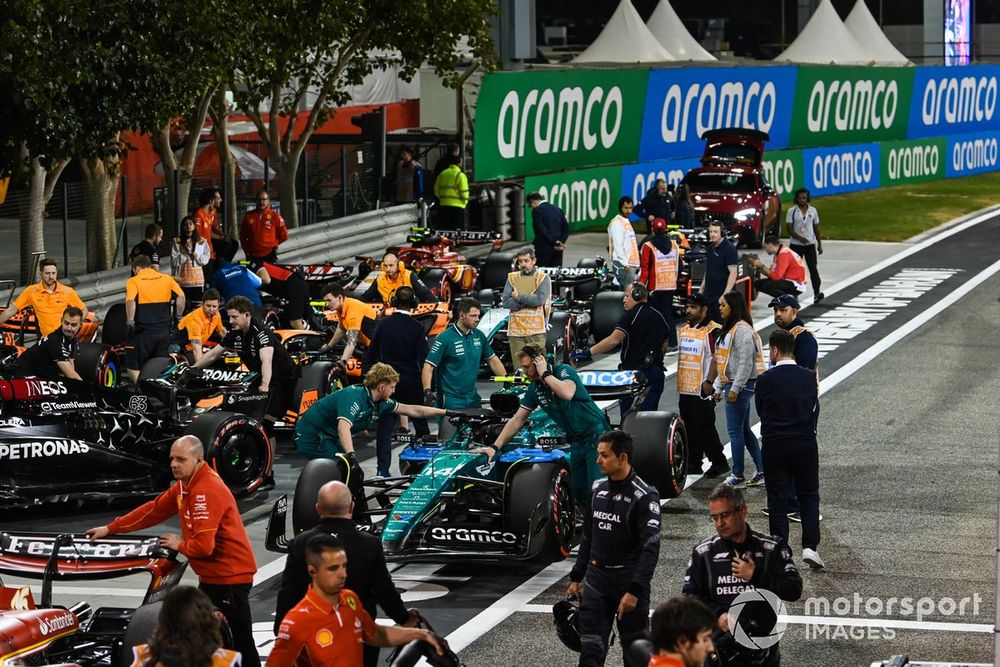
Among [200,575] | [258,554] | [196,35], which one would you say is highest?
[196,35]

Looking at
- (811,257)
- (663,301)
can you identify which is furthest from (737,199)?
(663,301)

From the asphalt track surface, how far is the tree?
28.1ft

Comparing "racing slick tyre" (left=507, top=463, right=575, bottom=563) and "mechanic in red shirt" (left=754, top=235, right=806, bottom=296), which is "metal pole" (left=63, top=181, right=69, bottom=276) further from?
"racing slick tyre" (left=507, top=463, right=575, bottom=563)

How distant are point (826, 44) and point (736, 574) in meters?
44.5

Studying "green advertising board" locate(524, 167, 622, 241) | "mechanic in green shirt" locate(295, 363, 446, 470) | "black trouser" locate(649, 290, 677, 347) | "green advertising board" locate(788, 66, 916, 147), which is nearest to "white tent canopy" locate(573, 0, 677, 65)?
"green advertising board" locate(788, 66, 916, 147)

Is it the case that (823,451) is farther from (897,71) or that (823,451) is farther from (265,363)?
(897,71)

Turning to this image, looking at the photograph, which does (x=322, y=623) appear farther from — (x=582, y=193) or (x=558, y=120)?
(x=582, y=193)

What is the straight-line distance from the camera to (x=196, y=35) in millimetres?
21406

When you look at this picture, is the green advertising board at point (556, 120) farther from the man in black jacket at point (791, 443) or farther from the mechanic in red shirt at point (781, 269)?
the man in black jacket at point (791, 443)

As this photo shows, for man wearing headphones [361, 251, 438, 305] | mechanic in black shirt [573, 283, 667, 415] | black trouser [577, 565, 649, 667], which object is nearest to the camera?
black trouser [577, 565, 649, 667]

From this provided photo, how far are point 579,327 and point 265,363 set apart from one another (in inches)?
240

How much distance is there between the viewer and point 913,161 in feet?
146

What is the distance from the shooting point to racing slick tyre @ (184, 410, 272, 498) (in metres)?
14.0

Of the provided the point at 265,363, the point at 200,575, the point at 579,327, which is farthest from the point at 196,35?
the point at 200,575
